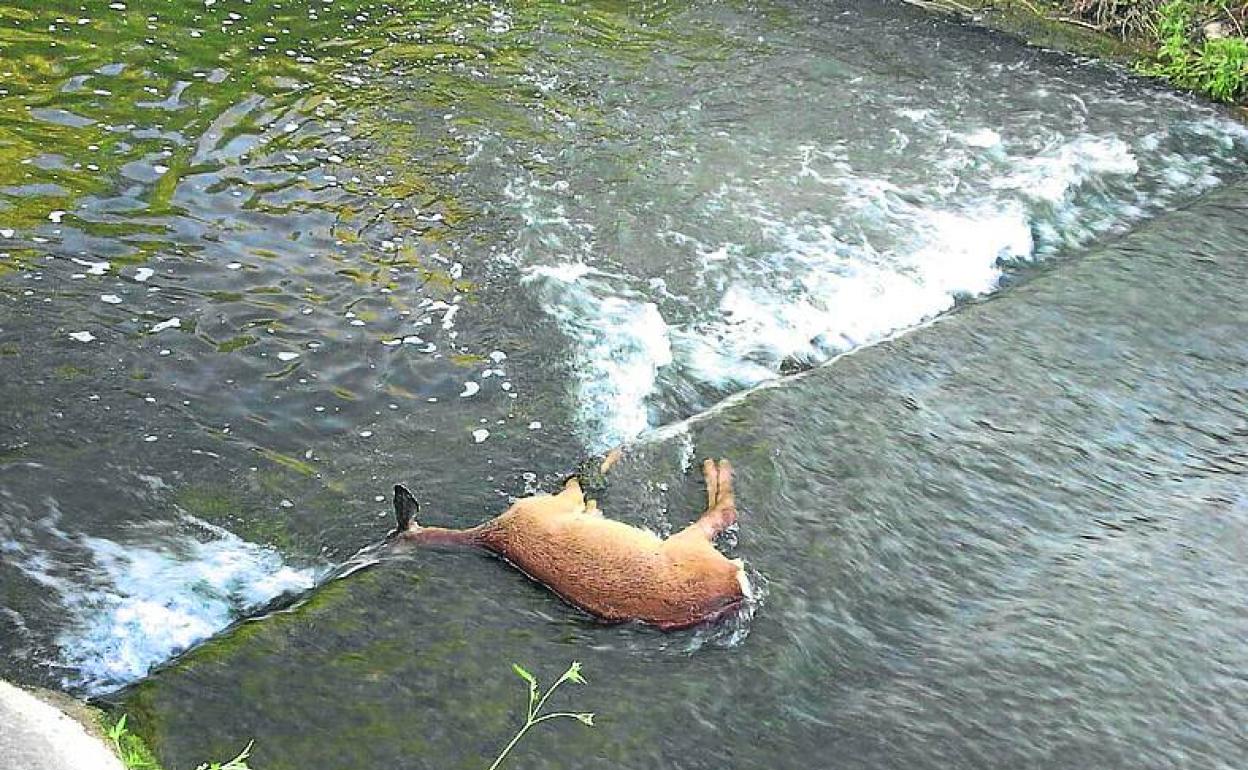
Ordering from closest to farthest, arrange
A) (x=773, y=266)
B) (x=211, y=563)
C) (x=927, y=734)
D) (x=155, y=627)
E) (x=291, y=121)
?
(x=927, y=734), (x=155, y=627), (x=211, y=563), (x=773, y=266), (x=291, y=121)

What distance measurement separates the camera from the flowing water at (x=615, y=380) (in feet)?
13.5

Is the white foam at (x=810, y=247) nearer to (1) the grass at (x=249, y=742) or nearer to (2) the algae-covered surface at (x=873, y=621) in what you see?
(2) the algae-covered surface at (x=873, y=621)

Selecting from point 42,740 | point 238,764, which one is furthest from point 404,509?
point 42,740

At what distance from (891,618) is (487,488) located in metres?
1.79

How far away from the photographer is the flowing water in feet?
13.5

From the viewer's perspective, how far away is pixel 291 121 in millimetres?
8492

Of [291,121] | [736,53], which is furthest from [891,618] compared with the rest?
[736,53]

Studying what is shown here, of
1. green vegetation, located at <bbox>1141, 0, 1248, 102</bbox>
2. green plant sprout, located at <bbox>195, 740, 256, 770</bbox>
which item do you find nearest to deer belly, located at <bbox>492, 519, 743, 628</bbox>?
green plant sprout, located at <bbox>195, 740, 256, 770</bbox>

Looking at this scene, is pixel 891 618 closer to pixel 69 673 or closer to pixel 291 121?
pixel 69 673

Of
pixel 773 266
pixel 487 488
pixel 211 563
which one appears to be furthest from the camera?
pixel 773 266

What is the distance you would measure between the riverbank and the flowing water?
0.43 m

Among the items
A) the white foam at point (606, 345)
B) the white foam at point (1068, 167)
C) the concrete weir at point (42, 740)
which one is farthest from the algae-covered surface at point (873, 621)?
the white foam at point (1068, 167)

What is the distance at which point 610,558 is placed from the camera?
4.55 meters

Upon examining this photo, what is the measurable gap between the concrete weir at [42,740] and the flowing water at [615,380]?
12.5 inches
